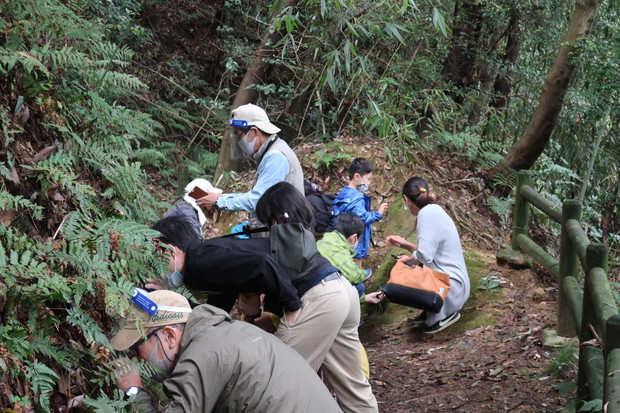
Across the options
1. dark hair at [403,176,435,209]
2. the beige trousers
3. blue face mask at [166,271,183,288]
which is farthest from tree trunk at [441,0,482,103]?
blue face mask at [166,271,183,288]

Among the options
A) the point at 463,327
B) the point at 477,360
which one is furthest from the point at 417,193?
the point at 477,360

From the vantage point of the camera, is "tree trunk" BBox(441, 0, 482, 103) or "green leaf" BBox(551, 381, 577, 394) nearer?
"green leaf" BBox(551, 381, 577, 394)

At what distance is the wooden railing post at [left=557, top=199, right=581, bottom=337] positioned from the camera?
6219 millimetres

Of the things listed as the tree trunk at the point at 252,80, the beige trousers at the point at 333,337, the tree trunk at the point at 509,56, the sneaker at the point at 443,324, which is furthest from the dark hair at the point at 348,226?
the tree trunk at the point at 509,56

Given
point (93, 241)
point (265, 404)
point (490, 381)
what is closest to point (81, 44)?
point (93, 241)

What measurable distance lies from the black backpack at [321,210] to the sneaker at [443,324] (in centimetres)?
169

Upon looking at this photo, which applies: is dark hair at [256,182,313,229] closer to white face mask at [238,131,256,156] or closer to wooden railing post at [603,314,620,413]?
white face mask at [238,131,256,156]

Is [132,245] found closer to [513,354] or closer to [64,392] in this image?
[64,392]

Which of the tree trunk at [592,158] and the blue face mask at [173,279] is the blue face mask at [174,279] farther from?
the tree trunk at [592,158]

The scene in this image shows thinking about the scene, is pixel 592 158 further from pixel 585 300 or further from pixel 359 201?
pixel 585 300

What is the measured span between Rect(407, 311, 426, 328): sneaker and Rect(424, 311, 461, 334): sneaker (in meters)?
→ 0.15

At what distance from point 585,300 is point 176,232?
109 inches

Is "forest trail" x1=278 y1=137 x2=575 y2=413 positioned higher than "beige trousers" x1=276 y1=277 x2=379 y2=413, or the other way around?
"beige trousers" x1=276 y1=277 x2=379 y2=413

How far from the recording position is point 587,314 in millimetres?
4891
